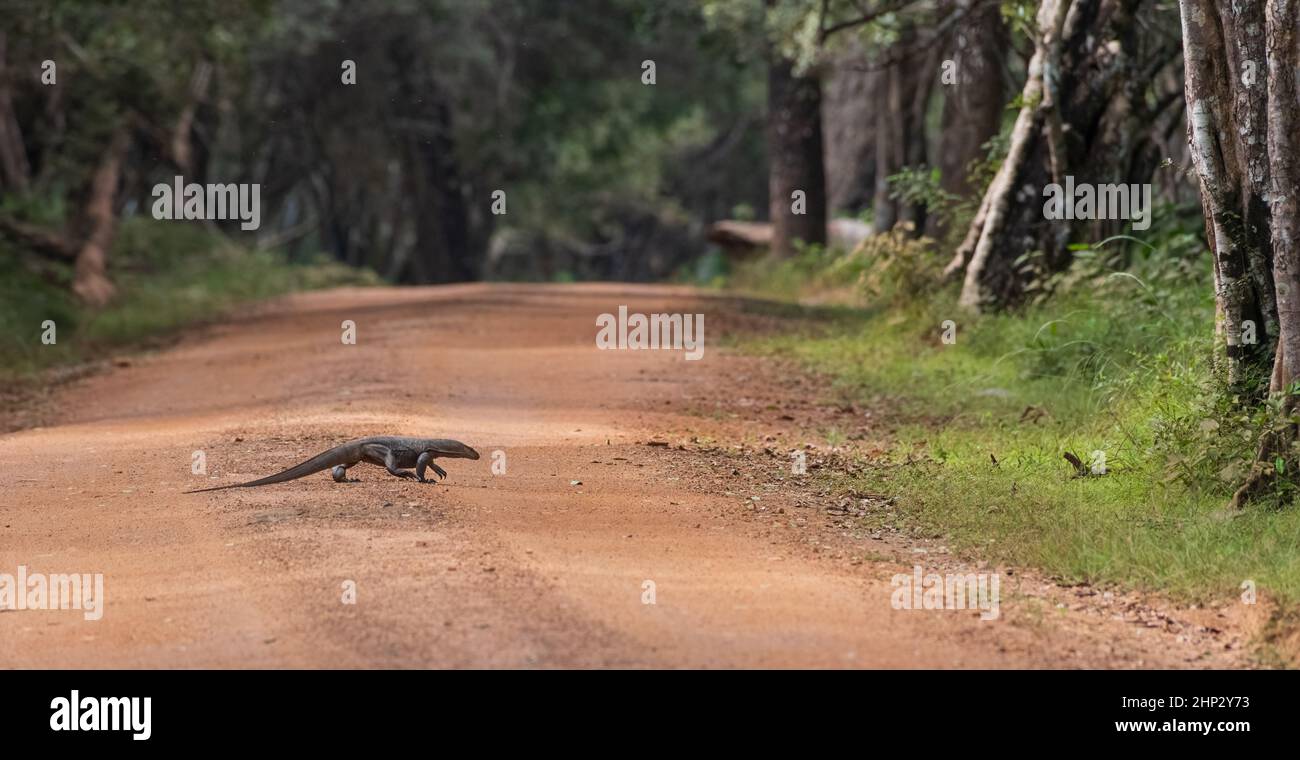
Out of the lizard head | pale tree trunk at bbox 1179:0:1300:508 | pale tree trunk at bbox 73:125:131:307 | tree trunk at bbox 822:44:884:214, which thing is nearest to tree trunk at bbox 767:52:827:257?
tree trunk at bbox 822:44:884:214

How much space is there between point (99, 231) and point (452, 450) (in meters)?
14.6

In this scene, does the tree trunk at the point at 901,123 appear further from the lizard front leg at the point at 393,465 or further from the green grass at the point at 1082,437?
the lizard front leg at the point at 393,465

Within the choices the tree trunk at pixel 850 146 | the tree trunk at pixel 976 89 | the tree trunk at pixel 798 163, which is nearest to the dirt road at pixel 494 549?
the tree trunk at pixel 976 89

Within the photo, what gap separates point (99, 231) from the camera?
21.5m

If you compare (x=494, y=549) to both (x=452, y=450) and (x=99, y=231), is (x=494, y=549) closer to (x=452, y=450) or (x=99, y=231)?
(x=452, y=450)

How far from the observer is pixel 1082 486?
324 inches

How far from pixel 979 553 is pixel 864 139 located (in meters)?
23.2

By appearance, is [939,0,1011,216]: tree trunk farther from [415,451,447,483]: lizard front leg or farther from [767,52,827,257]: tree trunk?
[415,451,447,483]: lizard front leg

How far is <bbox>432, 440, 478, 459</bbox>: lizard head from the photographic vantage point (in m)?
8.32

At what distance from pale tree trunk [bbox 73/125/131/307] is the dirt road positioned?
8.30 meters

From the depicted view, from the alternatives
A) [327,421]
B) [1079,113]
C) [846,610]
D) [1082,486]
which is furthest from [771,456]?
[1079,113]

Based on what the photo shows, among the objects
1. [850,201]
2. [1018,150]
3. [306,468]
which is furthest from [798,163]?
[306,468]

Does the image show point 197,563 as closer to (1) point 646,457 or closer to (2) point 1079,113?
(1) point 646,457

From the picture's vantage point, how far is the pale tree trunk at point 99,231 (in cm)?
2006
